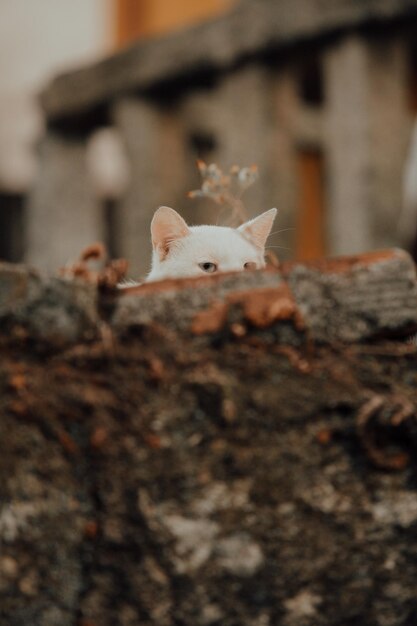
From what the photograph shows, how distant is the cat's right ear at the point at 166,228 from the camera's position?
2484 millimetres

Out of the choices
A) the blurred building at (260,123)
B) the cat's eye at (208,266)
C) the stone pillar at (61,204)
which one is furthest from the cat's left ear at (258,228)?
the stone pillar at (61,204)

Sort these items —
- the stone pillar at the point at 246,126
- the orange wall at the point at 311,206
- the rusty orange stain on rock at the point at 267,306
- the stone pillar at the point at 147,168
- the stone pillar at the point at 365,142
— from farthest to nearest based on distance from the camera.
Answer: the stone pillar at the point at 147,168 → the orange wall at the point at 311,206 → the stone pillar at the point at 246,126 → the stone pillar at the point at 365,142 → the rusty orange stain on rock at the point at 267,306

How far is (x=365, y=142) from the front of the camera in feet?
25.0

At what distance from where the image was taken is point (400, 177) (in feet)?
25.2

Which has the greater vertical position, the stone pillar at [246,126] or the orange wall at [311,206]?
the stone pillar at [246,126]

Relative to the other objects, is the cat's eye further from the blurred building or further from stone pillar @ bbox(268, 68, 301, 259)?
stone pillar @ bbox(268, 68, 301, 259)

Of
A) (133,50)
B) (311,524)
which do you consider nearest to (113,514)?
(311,524)

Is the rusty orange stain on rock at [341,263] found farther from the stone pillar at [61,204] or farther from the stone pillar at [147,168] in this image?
the stone pillar at [61,204]

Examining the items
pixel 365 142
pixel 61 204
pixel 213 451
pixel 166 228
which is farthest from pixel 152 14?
pixel 213 451

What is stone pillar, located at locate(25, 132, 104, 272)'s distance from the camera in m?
9.99

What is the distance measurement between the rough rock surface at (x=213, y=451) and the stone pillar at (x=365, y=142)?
5758 mm

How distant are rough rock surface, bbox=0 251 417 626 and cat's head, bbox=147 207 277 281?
53 centimetres

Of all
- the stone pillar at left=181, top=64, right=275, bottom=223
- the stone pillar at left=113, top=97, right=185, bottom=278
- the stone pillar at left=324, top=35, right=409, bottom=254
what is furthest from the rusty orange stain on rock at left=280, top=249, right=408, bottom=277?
the stone pillar at left=113, top=97, right=185, bottom=278

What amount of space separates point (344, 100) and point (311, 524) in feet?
21.4
